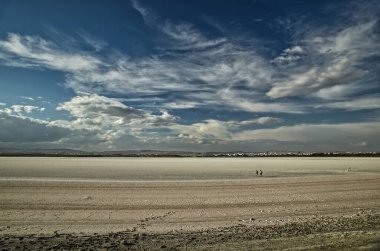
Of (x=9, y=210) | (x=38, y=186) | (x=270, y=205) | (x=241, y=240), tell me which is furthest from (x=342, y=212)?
(x=38, y=186)

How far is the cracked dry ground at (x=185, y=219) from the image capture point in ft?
29.5

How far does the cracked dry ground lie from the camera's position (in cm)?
899

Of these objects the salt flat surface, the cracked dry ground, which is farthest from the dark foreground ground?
the salt flat surface

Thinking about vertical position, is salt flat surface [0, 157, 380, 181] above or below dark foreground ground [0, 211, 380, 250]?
above

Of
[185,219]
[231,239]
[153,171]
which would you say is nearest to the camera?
[231,239]

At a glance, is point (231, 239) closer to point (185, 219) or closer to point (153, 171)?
point (185, 219)

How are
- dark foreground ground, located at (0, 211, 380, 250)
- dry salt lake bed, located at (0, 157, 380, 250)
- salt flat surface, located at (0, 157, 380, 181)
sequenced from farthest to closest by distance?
salt flat surface, located at (0, 157, 380, 181) → dry salt lake bed, located at (0, 157, 380, 250) → dark foreground ground, located at (0, 211, 380, 250)

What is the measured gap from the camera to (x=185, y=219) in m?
12.6

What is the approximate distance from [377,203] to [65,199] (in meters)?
14.5

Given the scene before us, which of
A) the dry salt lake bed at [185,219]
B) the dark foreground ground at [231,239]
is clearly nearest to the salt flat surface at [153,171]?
the dry salt lake bed at [185,219]

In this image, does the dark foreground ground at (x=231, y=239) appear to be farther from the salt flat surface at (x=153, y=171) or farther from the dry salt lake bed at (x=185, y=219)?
the salt flat surface at (x=153, y=171)

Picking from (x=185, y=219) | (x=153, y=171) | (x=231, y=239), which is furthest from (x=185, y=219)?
(x=153, y=171)

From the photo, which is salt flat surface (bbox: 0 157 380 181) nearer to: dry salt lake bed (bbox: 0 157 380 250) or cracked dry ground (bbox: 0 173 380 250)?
dry salt lake bed (bbox: 0 157 380 250)

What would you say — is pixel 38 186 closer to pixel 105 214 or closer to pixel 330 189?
pixel 105 214
